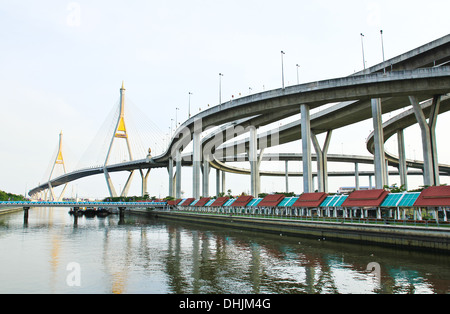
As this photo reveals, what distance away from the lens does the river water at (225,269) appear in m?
19.3

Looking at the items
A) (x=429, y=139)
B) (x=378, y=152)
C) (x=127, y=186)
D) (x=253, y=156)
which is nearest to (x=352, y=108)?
(x=378, y=152)

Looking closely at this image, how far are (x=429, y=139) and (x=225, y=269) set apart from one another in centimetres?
4389

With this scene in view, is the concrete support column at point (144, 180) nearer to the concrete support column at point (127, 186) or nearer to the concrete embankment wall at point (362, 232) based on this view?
the concrete support column at point (127, 186)

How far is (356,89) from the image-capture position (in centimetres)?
5150

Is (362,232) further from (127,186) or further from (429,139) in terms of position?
(127,186)

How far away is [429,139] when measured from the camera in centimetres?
5347

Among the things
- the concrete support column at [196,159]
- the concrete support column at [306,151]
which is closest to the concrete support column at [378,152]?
the concrete support column at [306,151]

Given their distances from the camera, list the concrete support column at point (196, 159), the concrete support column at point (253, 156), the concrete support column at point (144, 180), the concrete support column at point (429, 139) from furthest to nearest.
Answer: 1. the concrete support column at point (144, 180)
2. the concrete support column at point (196, 159)
3. the concrete support column at point (253, 156)
4. the concrete support column at point (429, 139)

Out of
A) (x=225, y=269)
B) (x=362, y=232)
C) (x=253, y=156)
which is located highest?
(x=253, y=156)

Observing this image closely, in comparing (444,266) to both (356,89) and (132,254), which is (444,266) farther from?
(356,89)

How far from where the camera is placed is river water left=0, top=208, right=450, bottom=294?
19281 mm

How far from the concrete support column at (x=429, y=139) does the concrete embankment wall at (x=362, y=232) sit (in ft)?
78.0

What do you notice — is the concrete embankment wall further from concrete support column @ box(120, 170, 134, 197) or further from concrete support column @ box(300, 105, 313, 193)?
concrete support column @ box(120, 170, 134, 197)
